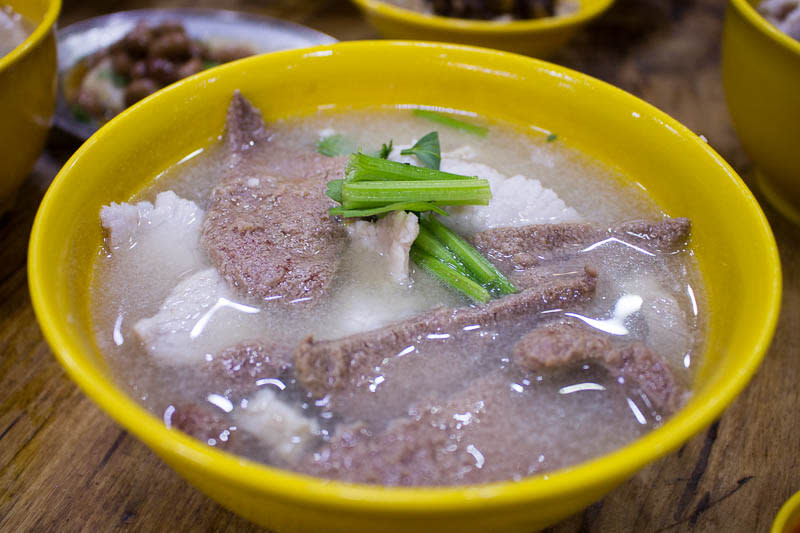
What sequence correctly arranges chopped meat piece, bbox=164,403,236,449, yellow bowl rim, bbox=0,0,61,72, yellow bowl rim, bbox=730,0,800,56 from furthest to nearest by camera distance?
yellow bowl rim, bbox=730,0,800,56, yellow bowl rim, bbox=0,0,61,72, chopped meat piece, bbox=164,403,236,449

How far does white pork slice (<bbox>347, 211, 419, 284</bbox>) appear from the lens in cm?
161

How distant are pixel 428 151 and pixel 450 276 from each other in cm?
43

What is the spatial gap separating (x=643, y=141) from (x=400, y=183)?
71 centimetres

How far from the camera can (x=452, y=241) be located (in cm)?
167

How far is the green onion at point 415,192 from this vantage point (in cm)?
162

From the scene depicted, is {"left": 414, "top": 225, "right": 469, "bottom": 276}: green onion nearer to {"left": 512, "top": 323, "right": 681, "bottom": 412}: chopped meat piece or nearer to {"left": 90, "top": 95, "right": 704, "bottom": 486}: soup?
{"left": 90, "top": 95, "right": 704, "bottom": 486}: soup

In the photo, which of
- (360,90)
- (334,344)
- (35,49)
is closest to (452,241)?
(334,344)

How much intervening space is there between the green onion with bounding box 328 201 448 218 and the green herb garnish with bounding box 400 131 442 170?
0.78 ft

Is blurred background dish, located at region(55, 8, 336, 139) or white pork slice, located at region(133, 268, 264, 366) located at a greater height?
white pork slice, located at region(133, 268, 264, 366)

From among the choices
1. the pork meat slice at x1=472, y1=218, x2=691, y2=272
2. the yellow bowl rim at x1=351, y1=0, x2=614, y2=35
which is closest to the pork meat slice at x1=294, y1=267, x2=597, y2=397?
the pork meat slice at x1=472, y1=218, x2=691, y2=272

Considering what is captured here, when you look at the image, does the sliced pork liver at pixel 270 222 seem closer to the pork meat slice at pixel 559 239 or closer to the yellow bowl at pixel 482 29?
the pork meat slice at pixel 559 239

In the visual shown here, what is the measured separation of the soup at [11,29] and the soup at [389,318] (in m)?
0.85

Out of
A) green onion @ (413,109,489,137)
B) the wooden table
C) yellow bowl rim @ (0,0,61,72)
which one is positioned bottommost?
the wooden table

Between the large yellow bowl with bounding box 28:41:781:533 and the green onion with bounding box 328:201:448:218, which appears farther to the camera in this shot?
the green onion with bounding box 328:201:448:218
